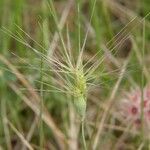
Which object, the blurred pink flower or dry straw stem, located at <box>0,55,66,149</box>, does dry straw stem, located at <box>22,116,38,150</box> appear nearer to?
dry straw stem, located at <box>0,55,66,149</box>

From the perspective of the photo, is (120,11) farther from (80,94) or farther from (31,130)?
(80,94)

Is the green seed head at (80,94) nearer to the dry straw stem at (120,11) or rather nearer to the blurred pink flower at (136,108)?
the blurred pink flower at (136,108)

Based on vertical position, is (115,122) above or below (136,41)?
below

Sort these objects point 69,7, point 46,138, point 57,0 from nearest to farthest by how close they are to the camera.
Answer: point 46,138 < point 69,7 < point 57,0

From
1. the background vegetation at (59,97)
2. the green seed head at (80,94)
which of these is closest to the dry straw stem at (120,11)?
the background vegetation at (59,97)

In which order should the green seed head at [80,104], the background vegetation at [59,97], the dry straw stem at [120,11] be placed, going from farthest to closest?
the dry straw stem at [120,11] → the background vegetation at [59,97] → the green seed head at [80,104]

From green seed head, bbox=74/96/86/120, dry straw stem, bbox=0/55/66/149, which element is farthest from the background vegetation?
green seed head, bbox=74/96/86/120


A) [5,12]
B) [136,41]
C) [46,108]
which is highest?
[5,12]

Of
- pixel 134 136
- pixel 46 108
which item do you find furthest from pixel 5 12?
pixel 134 136

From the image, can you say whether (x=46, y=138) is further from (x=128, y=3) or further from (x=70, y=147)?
(x=128, y=3)
